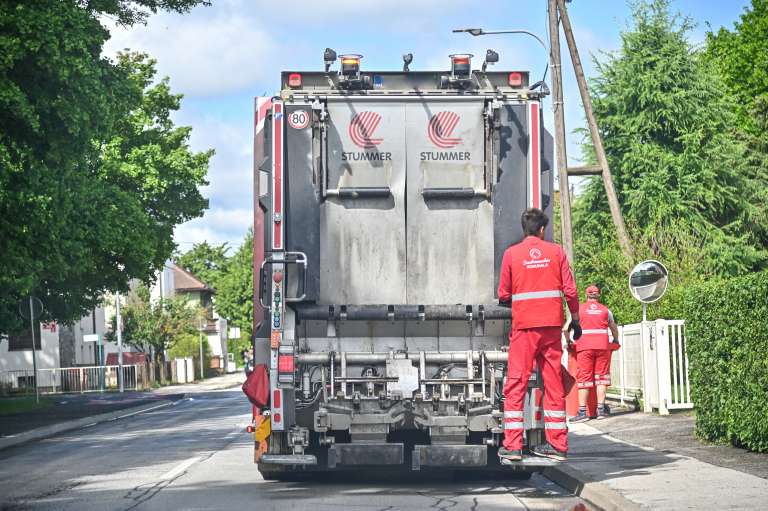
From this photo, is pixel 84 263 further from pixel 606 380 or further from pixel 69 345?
pixel 69 345

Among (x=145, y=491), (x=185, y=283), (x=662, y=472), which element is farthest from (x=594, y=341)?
(x=185, y=283)

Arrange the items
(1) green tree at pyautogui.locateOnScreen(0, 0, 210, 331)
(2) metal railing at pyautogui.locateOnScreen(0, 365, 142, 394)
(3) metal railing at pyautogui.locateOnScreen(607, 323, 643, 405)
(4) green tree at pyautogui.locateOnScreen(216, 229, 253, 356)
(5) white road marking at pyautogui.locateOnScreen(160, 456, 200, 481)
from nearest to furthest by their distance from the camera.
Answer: (5) white road marking at pyautogui.locateOnScreen(160, 456, 200, 481) → (3) metal railing at pyautogui.locateOnScreen(607, 323, 643, 405) → (1) green tree at pyautogui.locateOnScreen(0, 0, 210, 331) → (2) metal railing at pyautogui.locateOnScreen(0, 365, 142, 394) → (4) green tree at pyautogui.locateOnScreen(216, 229, 253, 356)

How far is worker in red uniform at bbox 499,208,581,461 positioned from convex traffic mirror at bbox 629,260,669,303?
7.68 meters

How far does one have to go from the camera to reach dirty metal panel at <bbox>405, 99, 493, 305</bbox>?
421 inches

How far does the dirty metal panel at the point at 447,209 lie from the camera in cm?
1070

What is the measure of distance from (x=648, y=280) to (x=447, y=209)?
791 centimetres

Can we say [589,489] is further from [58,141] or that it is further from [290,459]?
[58,141]

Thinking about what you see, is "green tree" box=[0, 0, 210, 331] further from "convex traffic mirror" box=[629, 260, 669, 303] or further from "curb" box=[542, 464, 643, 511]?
"curb" box=[542, 464, 643, 511]

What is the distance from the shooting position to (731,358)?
40.2ft

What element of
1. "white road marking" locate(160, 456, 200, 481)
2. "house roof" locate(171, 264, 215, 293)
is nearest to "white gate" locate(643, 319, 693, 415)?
Result: "white road marking" locate(160, 456, 200, 481)

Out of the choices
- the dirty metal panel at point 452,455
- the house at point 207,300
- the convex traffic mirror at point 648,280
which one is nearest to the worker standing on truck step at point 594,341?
the convex traffic mirror at point 648,280

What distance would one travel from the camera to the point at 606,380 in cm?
1736

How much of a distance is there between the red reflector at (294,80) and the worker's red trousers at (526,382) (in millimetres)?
2882

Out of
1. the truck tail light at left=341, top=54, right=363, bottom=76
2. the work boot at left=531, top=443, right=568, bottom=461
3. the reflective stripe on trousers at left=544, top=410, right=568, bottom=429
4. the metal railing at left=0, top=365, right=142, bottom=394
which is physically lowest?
the metal railing at left=0, top=365, right=142, bottom=394
